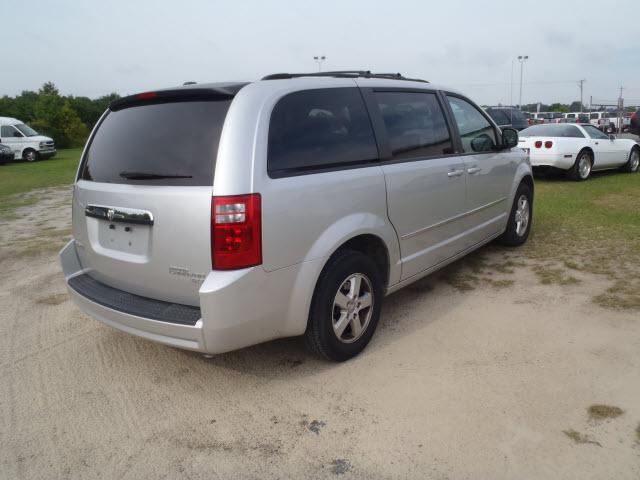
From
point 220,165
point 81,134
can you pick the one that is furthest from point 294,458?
point 81,134

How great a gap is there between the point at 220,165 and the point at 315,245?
724mm

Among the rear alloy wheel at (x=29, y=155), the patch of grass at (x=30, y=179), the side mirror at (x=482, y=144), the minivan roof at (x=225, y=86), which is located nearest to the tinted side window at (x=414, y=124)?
the minivan roof at (x=225, y=86)

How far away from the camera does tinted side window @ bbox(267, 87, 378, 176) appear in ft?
9.89

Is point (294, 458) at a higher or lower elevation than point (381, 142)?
lower

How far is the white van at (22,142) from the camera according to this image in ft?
78.9

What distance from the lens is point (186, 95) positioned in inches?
121

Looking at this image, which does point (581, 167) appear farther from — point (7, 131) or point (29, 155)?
point (7, 131)

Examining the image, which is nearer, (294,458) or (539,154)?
(294,458)

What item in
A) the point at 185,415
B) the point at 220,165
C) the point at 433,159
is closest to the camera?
the point at 220,165

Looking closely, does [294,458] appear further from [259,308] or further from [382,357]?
[382,357]

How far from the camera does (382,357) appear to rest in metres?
3.59

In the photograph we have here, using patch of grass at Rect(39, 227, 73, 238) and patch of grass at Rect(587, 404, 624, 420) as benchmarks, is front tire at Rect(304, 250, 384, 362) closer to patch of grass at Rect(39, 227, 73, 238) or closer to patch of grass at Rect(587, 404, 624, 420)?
patch of grass at Rect(587, 404, 624, 420)

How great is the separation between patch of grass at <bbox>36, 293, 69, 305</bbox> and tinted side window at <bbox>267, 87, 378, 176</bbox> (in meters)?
3.00

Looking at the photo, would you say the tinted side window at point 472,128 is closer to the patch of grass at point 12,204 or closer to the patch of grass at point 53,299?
the patch of grass at point 53,299
